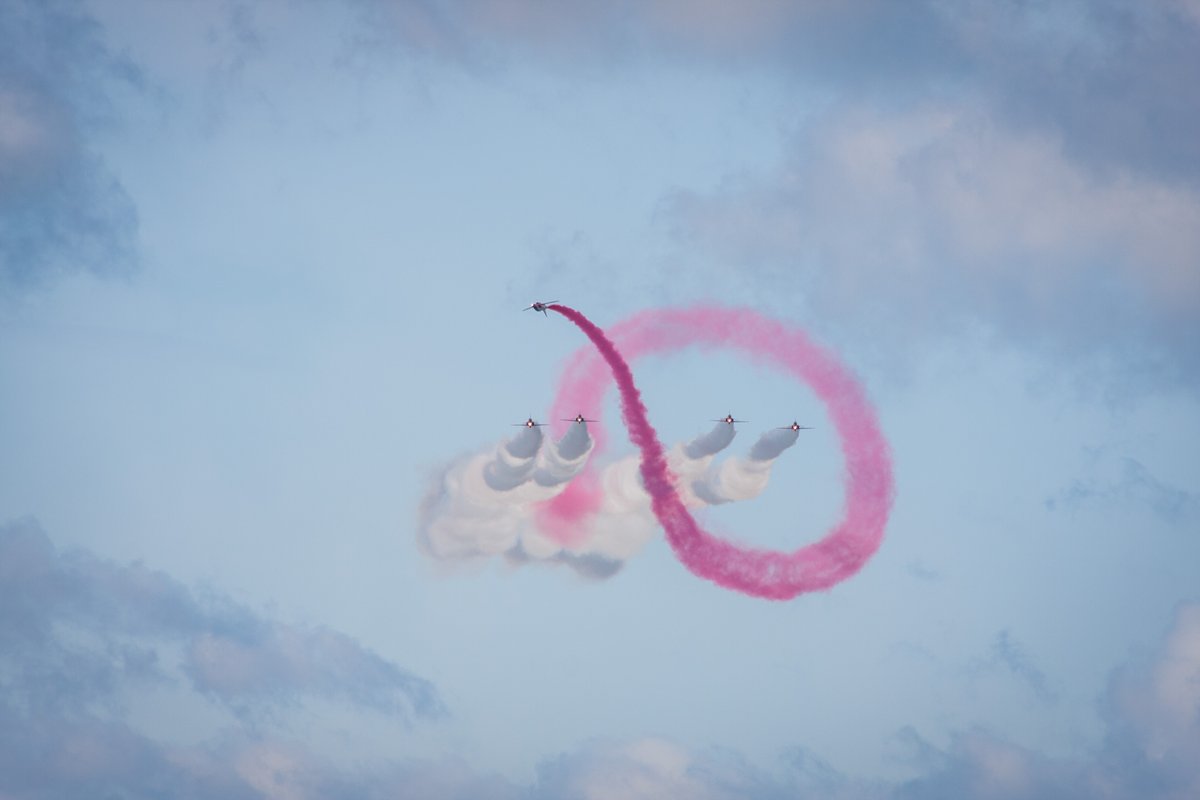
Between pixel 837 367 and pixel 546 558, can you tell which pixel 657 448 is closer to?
pixel 837 367

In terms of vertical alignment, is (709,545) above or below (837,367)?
below

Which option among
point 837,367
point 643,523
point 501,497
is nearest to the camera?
point 837,367

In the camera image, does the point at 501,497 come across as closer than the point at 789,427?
No

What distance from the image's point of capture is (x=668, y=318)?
13062 cm

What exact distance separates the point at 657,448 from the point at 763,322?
13484 millimetres

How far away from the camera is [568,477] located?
130 meters

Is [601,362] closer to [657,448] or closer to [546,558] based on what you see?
[657,448]

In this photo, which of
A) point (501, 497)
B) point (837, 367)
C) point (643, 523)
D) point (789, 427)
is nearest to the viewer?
point (789, 427)

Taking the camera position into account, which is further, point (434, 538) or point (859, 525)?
point (434, 538)

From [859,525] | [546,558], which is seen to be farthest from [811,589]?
[546,558]

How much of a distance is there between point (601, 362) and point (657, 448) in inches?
360

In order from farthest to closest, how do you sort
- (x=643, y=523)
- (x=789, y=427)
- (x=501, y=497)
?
(x=643, y=523)
(x=501, y=497)
(x=789, y=427)

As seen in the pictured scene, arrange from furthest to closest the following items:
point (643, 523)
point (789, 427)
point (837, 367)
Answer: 1. point (643, 523)
2. point (837, 367)
3. point (789, 427)

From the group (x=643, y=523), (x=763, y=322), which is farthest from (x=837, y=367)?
(x=643, y=523)
